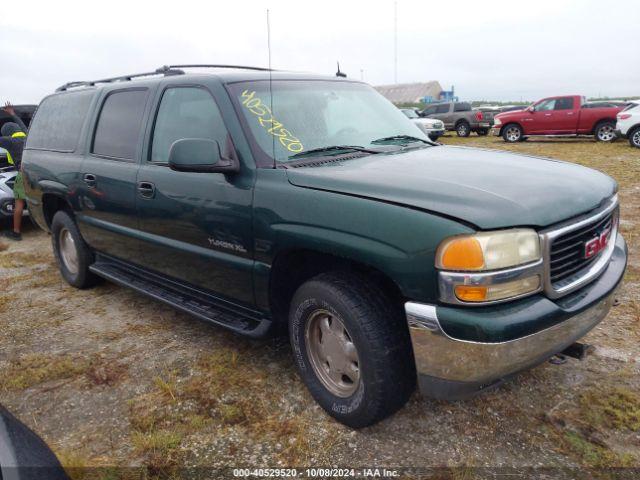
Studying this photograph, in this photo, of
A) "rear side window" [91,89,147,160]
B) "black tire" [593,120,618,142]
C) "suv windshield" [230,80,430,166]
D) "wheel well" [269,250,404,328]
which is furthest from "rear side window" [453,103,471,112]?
"wheel well" [269,250,404,328]

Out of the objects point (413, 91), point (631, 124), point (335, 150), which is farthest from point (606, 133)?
point (413, 91)

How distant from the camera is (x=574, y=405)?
2615mm

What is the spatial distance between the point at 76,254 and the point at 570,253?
4084 mm

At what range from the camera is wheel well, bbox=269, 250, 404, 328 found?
2.40 meters

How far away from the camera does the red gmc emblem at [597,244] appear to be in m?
2.36

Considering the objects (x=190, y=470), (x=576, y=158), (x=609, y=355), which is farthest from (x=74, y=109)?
(x=576, y=158)

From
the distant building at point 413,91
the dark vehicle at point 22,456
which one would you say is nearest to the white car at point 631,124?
the dark vehicle at point 22,456

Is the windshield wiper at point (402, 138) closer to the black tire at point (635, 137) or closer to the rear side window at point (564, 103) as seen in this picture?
the black tire at point (635, 137)

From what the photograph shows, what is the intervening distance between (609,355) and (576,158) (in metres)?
10.6

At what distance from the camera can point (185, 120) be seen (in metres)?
3.24

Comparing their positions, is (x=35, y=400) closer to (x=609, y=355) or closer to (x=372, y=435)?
(x=372, y=435)

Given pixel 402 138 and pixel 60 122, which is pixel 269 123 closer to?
pixel 402 138

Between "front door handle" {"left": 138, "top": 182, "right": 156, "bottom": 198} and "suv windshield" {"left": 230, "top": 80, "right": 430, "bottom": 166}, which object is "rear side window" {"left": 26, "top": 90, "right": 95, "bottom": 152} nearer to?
"front door handle" {"left": 138, "top": 182, "right": 156, "bottom": 198}

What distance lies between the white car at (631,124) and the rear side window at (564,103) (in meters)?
2.55
